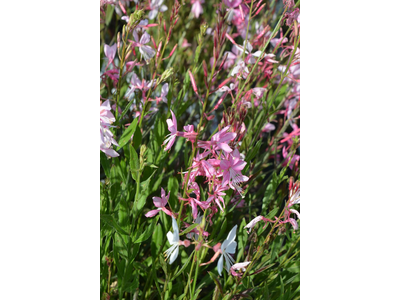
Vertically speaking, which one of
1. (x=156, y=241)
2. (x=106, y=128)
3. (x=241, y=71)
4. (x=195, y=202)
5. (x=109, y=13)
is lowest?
(x=156, y=241)

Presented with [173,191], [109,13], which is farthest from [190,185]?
[109,13]

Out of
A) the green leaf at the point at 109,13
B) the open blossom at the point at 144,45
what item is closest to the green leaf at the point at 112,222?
the open blossom at the point at 144,45

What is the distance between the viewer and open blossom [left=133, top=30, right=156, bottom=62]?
83cm

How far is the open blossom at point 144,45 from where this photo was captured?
32.6 inches

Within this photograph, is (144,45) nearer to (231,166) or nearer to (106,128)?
(106,128)

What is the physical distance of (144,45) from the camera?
84 cm

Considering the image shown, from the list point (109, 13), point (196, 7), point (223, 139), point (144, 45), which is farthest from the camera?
point (196, 7)

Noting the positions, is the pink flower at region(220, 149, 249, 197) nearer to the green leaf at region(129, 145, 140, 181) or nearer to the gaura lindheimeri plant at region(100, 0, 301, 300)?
the gaura lindheimeri plant at region(100, 0, 301, 300)

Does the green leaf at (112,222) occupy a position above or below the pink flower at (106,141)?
below

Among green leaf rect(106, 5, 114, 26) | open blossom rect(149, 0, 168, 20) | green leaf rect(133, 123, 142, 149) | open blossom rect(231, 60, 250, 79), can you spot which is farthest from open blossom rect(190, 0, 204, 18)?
green leaf rect(133, 123, 142, 149)

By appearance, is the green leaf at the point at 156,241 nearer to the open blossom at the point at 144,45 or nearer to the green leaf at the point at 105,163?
the green leaf at the point at 105,163

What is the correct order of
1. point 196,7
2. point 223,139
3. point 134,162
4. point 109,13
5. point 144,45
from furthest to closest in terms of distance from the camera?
point 196,7, point 109,13, point 144,45, point 134,162, point 223,139
